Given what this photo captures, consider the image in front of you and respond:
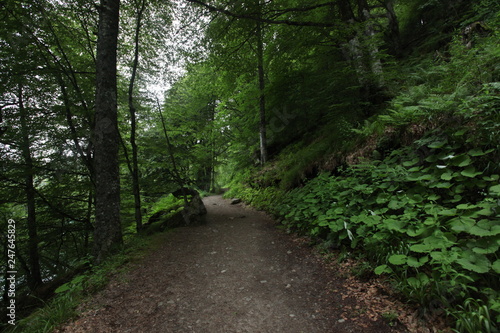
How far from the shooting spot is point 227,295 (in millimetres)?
2828

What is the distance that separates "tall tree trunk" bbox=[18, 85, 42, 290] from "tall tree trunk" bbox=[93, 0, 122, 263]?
2337mm

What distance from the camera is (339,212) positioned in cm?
356

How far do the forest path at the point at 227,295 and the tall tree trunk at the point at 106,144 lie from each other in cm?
106

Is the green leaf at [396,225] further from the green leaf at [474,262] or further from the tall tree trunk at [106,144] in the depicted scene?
the tall tree trunk at [106,144]

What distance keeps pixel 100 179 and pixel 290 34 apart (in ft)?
20.0

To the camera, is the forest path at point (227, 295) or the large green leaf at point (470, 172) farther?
the large green leaf at point (470, 172)

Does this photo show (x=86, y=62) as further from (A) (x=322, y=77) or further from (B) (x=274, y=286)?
(B) (x=274, y=286)

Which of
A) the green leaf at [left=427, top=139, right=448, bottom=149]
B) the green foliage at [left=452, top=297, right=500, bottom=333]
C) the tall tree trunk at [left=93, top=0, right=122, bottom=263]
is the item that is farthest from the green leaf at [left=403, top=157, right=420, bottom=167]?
the tall tree trunk at [left=93, top=0, right=122, bottom=263]

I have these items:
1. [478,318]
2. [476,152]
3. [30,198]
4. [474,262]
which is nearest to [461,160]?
[476,152]

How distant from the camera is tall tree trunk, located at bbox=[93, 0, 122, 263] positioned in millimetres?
4113

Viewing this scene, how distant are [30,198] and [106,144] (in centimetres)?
338

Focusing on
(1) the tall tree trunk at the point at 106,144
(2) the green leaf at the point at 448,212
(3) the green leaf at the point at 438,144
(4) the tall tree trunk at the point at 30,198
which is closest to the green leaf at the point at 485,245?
(2) the green leaf at the point at 448,212

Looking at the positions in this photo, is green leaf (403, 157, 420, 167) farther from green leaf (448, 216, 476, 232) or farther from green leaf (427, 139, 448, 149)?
green leaf (448, 216, 476, 232)

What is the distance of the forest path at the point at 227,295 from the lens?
7.38 ft
